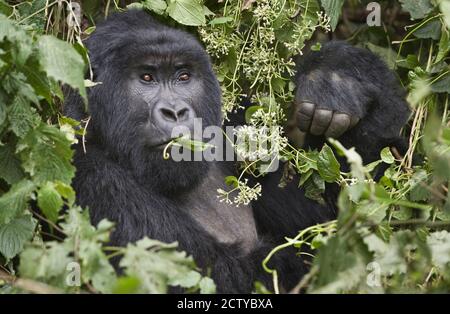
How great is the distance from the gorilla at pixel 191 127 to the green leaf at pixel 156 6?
0.06m

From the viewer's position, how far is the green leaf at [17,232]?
346 centimetres

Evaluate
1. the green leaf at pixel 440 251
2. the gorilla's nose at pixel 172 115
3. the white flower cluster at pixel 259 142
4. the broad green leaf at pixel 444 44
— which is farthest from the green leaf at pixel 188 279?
the broad green leaf at pixel 444 44

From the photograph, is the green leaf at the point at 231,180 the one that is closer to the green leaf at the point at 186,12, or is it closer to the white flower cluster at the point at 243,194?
the white flower cluster at the point at 243,194

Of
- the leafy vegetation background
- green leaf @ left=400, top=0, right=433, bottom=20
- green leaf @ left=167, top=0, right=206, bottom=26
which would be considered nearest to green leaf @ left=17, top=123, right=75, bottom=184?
the leafy vegetation background

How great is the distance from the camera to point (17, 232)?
11.3 feet

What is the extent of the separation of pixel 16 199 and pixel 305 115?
1816 mm

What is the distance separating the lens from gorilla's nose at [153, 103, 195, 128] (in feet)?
12.8

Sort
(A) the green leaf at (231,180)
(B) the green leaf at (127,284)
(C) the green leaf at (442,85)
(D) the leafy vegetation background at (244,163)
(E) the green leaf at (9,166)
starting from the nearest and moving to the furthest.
Result: 1. (B) the green leaf at (127,284)
2. (D) the leafy vegetation background at (244,163)
3. (E) the green leaf at (9,166)
4. (A) the green leaf at (231,180)
5. (C) the green leaf at (442,85)

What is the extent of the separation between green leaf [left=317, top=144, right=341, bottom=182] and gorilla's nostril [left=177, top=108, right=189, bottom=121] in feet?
2.20

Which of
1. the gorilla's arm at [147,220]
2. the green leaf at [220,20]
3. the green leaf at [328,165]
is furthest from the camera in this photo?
the green leaf at [220,20]

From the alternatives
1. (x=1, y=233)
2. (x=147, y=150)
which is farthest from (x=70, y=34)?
(x=1, y=233)
